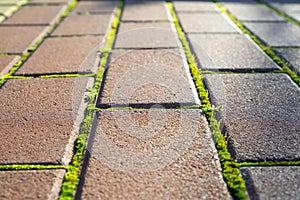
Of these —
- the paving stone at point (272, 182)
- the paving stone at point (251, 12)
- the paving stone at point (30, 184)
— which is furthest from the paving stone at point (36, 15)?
the paving stone at point (272, 182)

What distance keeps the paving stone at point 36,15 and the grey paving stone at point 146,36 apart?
29.3 inches

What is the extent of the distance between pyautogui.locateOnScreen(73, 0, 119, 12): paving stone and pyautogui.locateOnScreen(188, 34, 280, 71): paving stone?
50.2 inches

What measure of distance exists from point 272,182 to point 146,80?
0.92 m

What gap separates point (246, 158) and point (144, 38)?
153 centimetres

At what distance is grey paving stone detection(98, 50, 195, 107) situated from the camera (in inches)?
65.3

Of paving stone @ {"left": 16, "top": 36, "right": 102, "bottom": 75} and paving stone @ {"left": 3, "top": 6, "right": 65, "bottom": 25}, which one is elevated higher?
paving stone @ {"left": 3, "top": 6, "right": 65, "bottom": 25}

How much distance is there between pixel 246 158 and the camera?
1.26 meters

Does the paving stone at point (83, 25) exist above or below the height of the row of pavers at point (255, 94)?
above

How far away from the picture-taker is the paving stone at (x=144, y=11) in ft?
10.3

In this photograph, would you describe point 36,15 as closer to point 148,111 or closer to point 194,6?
point 194,6

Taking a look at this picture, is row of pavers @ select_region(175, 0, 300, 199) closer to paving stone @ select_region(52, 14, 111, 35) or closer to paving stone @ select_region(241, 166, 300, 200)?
paving stone @ select_region(241, 166, 300, 200)

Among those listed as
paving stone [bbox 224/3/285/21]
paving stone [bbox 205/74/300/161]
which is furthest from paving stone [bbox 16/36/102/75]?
paving stone [bbox 224/3/285/21]

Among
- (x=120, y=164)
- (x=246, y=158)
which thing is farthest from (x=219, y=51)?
(x=120, y=164)

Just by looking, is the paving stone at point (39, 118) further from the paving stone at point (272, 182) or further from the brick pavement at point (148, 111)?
the paving stone at point (272, 182)
